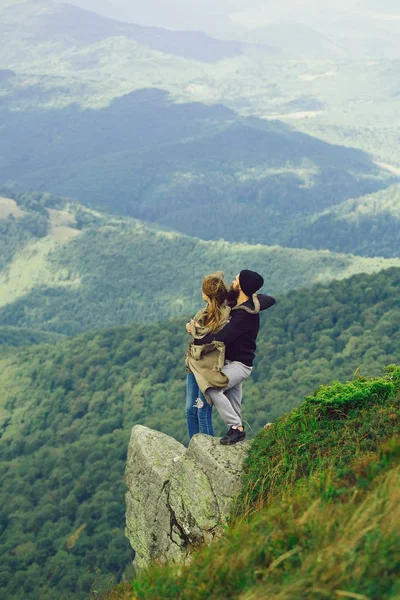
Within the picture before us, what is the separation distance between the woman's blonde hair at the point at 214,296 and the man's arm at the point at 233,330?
17 centimetres

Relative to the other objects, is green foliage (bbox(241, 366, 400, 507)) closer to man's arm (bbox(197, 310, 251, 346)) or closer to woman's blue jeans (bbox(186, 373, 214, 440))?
woman's blue jeans (bbox(186, 373, 214, 440))

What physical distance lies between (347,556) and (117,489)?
2868 inches

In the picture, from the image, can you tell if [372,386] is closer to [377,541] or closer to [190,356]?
[190,356]

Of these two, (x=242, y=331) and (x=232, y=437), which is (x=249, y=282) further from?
(x=232, y=437)

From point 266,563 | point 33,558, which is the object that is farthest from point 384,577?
point 33,558

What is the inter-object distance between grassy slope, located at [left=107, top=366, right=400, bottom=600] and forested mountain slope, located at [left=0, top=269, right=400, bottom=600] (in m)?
44.8

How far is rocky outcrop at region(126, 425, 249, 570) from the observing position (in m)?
15.1

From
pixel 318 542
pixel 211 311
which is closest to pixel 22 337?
pixel 211 311

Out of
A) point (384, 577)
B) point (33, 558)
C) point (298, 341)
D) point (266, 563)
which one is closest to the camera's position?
point (384, 577)

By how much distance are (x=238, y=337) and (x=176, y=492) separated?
3524 mm

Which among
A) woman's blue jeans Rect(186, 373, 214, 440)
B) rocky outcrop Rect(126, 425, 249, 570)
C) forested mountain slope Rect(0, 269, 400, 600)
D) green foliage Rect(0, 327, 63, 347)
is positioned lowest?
green foliage Rect(0, 327, 63, 347)

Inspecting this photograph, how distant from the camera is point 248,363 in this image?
1625 cm

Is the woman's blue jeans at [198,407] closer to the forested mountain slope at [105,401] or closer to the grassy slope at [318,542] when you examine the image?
the grassy slope at [318,542]

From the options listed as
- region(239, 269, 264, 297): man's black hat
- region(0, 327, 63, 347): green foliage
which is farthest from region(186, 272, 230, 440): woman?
region(0, 327, 63, 347): green foliage
